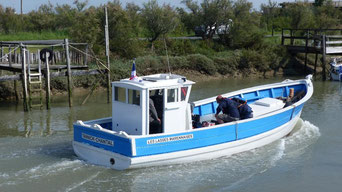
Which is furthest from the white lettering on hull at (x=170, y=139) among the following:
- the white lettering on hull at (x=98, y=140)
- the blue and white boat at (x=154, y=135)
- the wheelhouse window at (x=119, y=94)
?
the wheelhouse window at (x=119, y=94)

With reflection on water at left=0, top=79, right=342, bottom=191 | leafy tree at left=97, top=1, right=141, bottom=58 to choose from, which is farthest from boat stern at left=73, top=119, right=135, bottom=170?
leafy tree at left=97, top=1, right=141, bottom=58

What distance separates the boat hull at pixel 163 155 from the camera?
12.0m

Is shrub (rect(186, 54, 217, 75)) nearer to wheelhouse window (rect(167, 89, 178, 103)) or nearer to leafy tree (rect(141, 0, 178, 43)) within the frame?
leafy tree (rect(141, 0, 178, 43))

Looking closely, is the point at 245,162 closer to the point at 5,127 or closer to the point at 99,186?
the point at 99,186

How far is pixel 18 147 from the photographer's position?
13711 mm

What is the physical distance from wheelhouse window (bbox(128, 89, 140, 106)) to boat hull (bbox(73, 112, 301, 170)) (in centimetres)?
143

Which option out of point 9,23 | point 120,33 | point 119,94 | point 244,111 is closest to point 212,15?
point 120,33

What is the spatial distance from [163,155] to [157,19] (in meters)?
20.4

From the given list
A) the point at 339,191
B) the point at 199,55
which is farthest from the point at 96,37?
the point at 339,191

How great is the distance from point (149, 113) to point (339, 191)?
5.01 meters

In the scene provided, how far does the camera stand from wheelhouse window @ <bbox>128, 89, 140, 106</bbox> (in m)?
12.4

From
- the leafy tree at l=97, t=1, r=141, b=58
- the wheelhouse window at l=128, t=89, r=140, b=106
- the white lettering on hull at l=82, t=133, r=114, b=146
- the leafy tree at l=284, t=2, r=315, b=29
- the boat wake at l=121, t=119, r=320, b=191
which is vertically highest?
the leafy tree at l=284, t=2, r=315, b=29

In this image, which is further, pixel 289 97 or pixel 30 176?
pixel 289 97

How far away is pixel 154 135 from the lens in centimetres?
1195
